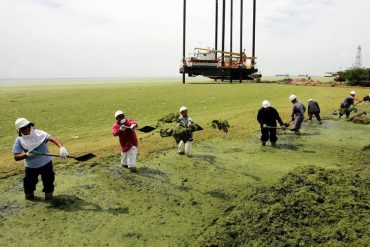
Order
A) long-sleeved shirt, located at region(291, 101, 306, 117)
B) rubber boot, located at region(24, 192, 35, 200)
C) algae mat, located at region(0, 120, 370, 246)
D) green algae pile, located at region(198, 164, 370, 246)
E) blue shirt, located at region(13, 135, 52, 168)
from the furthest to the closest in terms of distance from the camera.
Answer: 1. long-sleeved shirt, located at region(291, 101, 306, 117)
2. rubber boot, located at region(24, 192, 35, 200)
3. blue shirt, located at region(13, 135, 52, 168)
4. algae mat, located at region(0, 120, 370, 246)
5. green algae pile, located at region(198, 164, 370, 246)

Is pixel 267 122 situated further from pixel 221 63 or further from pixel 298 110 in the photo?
pixel 221 63

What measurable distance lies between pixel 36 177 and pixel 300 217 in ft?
16.1

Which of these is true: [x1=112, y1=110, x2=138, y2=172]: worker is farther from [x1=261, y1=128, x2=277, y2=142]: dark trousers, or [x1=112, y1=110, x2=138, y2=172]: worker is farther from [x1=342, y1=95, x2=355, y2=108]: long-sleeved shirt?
[x1=342, y1=95, x2=355, y2=108]: long-sleeved shirt

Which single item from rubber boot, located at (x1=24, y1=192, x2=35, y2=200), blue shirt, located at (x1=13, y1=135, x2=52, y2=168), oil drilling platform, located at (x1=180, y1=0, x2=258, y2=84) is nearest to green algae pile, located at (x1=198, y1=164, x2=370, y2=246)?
blue shirt, located at (x1=13, y1=135, x2=52, y2=168)

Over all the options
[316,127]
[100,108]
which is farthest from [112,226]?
[100,108]

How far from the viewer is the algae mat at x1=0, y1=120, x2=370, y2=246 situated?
5648 millimetres

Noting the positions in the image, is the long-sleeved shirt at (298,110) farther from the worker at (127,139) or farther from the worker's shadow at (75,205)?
the worker's shadow at (75,205)

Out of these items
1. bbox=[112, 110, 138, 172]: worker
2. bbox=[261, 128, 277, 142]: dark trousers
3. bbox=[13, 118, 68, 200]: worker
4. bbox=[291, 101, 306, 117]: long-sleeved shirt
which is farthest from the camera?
bbox=[291, 101, 306, 117]: long-sleeved shirt

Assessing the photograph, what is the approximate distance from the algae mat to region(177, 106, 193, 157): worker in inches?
10.0

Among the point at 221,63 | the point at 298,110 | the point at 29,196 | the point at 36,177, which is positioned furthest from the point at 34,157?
the point at 221,63

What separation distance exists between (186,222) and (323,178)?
310cm

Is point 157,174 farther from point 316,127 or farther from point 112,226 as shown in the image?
point 316,127

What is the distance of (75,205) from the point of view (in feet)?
21.8

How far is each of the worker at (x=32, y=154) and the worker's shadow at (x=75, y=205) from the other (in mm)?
208
